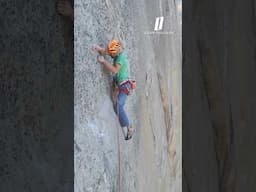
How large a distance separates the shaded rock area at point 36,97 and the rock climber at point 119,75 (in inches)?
9.2

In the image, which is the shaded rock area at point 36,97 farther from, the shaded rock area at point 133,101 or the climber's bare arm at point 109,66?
the climber's bare arm at point 109,66

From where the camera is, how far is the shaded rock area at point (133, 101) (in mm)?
1968

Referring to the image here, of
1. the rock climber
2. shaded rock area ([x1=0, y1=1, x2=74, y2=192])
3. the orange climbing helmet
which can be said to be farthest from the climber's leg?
shaded rock area ([x1=0, y1=1, x2=74, y2=192])

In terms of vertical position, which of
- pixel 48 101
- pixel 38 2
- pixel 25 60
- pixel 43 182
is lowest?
pixel 43 182

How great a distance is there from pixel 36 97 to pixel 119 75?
Result: 0.39 meters

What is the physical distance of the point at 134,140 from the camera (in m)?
2.35

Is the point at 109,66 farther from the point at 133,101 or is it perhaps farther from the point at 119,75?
the point at 133,101

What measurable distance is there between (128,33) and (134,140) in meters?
0.38

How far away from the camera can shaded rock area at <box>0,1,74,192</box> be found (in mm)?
1865
